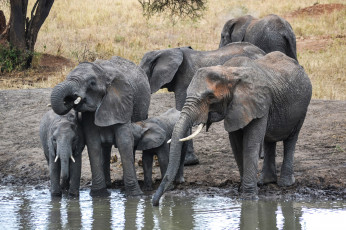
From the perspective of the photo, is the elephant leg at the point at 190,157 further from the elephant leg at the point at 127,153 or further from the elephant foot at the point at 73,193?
the elephant foot at the point at 73,193

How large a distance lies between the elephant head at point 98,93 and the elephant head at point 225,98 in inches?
49.8

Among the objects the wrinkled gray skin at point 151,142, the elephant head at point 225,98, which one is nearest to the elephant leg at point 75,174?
the wrinkled gray skin at point 151,142

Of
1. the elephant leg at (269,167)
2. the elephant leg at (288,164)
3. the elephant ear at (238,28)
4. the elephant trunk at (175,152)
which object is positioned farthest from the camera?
the elephant ear at (238,28)

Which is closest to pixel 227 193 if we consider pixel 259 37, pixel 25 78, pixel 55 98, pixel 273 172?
pixel 273 172

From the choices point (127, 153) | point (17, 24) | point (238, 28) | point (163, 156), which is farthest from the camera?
point (17, 24)

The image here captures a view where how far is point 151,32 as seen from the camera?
2828 centimetres

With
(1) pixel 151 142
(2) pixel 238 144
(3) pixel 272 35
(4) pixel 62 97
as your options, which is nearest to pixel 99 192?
(1) pixel 151 142

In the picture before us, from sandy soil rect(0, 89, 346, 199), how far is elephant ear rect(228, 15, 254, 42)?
155 cm

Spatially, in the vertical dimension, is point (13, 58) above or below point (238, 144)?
above

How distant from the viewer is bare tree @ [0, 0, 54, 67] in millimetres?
19297

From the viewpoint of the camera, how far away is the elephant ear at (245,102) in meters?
8.26

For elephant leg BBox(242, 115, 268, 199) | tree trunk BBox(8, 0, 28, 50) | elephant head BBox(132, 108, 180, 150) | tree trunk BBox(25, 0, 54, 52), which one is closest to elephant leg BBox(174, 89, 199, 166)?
elephant head BBox(132, 108, 180, 150)

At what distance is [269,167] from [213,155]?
1.94 metres

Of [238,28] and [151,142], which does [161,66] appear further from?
[238,28]
